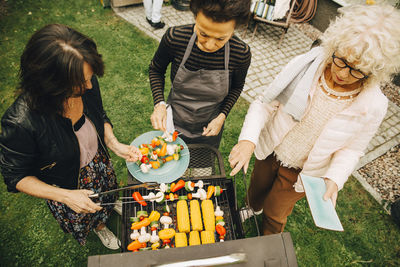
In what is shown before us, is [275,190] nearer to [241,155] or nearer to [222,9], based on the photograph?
[241,155]

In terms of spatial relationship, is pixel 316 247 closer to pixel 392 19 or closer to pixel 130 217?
pixel 130 217

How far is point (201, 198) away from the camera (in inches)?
74.1

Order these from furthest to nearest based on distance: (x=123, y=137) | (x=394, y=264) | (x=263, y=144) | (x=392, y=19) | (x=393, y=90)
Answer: (x=393, y=90), (x=123, y=137), (x=394, y=264), (x=263, y=144), (x=392, y=19)

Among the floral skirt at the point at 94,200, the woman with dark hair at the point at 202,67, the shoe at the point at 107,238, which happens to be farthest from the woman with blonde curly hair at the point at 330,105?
the shoe at the point at 107,238

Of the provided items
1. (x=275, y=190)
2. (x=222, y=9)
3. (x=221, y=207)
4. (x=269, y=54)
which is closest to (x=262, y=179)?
(x=275, y=190)

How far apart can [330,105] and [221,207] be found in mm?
1144

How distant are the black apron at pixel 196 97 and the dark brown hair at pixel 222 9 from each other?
35 cm

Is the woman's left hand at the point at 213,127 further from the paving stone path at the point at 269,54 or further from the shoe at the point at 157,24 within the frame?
the shoe at the point at 157,24

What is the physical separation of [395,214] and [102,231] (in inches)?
158

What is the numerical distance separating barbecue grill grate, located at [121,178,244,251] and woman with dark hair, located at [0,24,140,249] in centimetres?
26

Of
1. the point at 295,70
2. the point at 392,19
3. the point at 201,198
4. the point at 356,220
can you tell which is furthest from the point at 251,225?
the point at 392,19

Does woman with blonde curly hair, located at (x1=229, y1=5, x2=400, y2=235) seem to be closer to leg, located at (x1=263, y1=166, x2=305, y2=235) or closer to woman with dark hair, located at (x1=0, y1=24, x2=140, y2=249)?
leg, located at (x1=263, y1=166, x2=305, y2=235)

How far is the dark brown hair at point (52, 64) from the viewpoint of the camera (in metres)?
1.28

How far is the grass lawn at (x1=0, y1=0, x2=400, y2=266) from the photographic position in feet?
9.57
